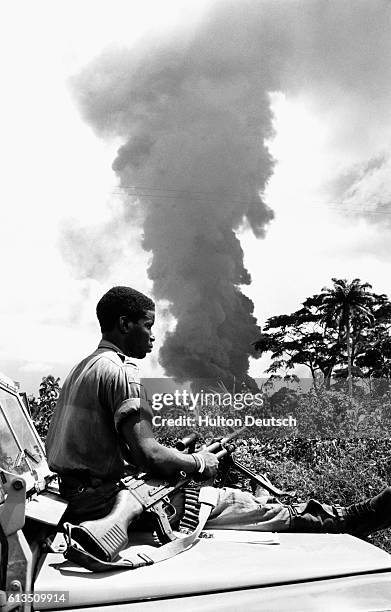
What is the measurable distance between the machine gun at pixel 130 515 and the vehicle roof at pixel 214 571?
0.09 metres

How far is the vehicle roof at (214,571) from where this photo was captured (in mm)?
2189

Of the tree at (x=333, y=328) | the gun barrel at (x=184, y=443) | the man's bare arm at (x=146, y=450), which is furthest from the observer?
the tree at (x=333, y=328)

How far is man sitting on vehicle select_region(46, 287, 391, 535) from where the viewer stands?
8.40ft

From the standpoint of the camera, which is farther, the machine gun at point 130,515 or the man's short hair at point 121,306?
Result: the man's short hair at point 121,306

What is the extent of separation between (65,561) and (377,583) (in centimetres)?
104

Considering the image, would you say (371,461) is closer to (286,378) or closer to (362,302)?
(286,378)

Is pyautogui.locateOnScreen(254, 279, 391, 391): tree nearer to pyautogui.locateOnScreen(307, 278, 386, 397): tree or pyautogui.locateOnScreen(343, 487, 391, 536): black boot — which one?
pyautogui.locateOnScreen(307, 278, 386, 397): tree

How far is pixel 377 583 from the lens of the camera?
2402 mm

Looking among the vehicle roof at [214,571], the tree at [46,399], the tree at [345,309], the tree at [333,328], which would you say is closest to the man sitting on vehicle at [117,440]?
the vehicle roof at [214,571]

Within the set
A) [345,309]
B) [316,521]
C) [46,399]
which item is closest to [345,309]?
[345,309]

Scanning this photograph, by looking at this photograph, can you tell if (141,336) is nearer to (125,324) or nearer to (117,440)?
(125,324)

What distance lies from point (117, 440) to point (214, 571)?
60cm

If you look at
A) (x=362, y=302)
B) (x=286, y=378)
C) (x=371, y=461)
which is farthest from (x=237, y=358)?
(x=371, y=461)

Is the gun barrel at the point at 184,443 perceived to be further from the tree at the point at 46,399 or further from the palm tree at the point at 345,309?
the palm tree at the point at 345,309
